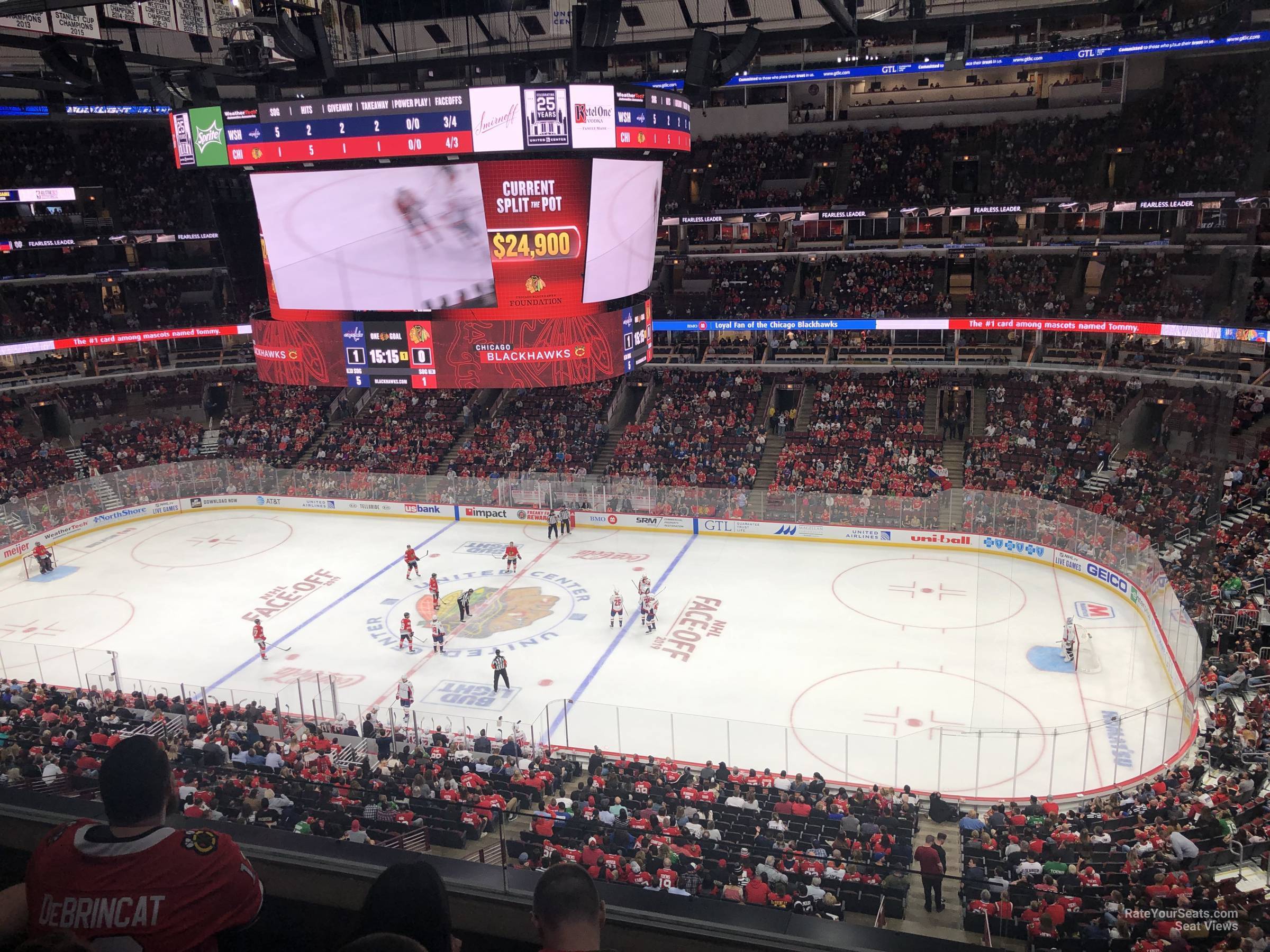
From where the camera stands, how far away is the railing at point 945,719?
16.9 metres

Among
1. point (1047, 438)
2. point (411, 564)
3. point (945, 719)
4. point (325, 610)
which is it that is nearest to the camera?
point (945, 719)

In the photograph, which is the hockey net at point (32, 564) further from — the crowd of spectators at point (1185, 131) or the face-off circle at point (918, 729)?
the crowd of spectators at point (1185, 131)

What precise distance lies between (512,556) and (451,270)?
10383mm

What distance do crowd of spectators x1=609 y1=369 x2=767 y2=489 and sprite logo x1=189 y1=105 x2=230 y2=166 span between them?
17562mm

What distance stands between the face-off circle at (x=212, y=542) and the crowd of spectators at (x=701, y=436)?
41.4ft

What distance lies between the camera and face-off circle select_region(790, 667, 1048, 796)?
55.4 feet

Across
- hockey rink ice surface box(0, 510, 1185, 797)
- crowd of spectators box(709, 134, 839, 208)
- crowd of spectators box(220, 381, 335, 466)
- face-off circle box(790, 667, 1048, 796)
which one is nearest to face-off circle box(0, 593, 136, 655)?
hockey rink ice surface box(0, 510, 1185, 797)

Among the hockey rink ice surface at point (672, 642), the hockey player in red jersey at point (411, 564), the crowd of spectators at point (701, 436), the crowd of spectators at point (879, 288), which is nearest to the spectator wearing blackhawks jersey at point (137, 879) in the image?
the hockey rink ice surface at point (672, 642)

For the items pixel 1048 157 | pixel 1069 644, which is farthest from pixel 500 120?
pixel 1048 157

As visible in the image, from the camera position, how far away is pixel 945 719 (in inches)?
773

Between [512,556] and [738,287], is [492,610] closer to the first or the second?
[512,556]

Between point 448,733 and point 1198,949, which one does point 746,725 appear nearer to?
point 448,733

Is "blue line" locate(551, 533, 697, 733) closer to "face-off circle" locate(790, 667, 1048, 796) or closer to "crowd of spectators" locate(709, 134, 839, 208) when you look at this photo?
"face-off circle" locate(790, 667, 1048, 796)

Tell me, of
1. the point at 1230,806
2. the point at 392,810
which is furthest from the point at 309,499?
the point at 1230,806
